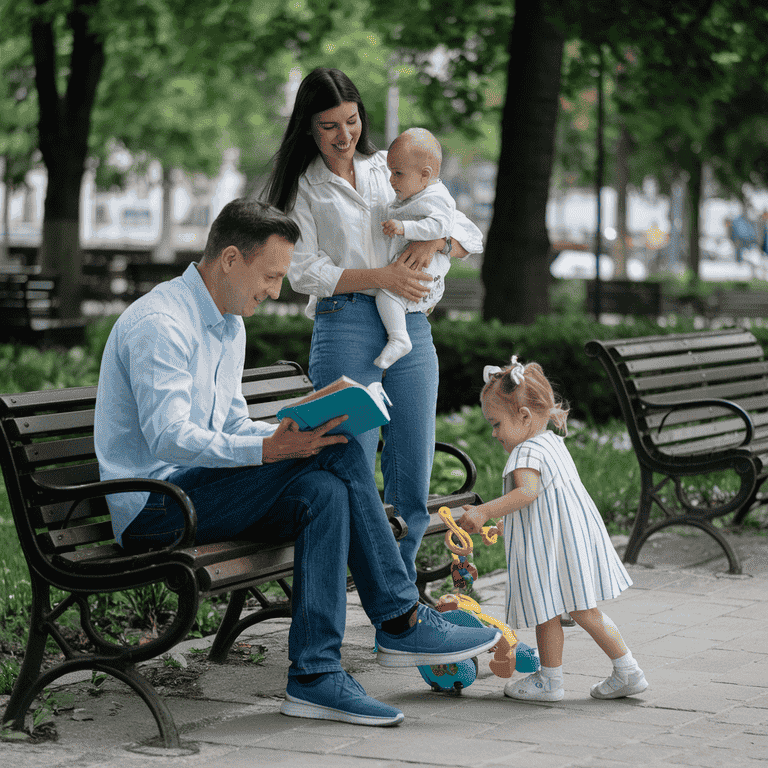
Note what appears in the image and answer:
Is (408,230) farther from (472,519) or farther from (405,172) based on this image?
(472,519)

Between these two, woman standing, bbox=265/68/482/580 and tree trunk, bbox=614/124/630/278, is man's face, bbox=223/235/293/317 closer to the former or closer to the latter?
woman standing, bbox=265/68/482/580

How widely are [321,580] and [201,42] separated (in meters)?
11.8

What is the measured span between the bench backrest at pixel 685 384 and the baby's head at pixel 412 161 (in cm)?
194

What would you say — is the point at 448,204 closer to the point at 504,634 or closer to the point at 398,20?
the point at 504,634

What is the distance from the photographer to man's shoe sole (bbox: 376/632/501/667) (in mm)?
3938

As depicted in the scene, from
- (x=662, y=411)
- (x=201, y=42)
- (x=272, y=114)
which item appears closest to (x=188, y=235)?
(x=272, y=114)

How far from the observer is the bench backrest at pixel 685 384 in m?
6.31

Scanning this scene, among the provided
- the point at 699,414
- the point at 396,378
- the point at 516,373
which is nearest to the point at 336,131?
the point at 396,378

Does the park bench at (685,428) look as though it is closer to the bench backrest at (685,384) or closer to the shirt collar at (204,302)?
the bench backrest at (685,384)

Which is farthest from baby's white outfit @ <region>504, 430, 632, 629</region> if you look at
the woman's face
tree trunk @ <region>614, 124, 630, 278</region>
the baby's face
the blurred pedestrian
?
the blurred pedestrian

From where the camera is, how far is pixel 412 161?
439cm

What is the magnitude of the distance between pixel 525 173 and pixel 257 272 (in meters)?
8.02

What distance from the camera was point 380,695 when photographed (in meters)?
4.13

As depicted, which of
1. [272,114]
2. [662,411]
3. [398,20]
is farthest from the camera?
[272,114]
